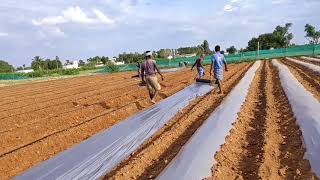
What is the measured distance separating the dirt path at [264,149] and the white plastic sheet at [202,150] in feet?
0.43

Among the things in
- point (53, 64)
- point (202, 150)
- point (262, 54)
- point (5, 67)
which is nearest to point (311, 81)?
point (202, 150)

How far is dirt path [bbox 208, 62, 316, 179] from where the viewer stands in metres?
5.45

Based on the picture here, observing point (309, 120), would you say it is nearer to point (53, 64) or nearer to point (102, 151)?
point (102, 151)

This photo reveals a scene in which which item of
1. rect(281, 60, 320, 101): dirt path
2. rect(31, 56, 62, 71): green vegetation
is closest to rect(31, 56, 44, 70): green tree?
rect(31, 56, 62, 71): green vegetation

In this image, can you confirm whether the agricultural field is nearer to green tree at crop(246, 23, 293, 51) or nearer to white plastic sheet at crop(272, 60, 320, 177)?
white plastic sheet at crop(272, 60, 320, 177)

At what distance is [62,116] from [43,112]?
97.1 inches

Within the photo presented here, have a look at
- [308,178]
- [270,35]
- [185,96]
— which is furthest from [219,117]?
[270,35]

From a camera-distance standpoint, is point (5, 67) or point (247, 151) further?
point (5, 67)

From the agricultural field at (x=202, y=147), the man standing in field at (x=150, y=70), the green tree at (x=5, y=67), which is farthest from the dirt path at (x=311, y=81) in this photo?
the green tree at (x=5, y=67)

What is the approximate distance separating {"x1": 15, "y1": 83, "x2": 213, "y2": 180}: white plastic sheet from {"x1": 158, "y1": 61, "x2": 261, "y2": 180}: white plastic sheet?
1.16 metres

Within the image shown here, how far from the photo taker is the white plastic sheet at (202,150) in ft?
18.3

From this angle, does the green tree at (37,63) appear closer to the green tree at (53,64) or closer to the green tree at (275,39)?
the green tree at (53,64)

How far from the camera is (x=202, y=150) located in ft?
21.8

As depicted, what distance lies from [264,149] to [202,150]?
2.91 feet
